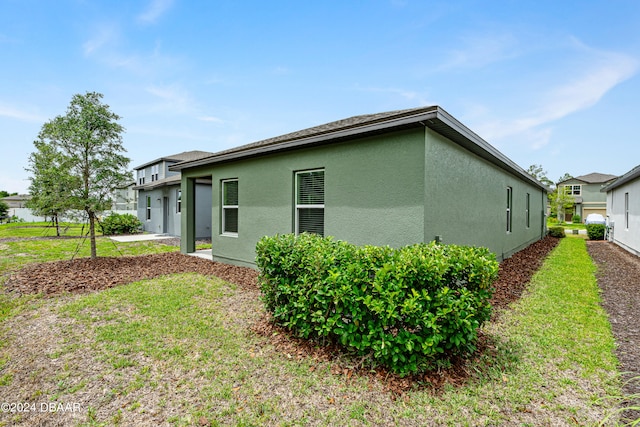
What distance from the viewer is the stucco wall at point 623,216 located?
1109cm

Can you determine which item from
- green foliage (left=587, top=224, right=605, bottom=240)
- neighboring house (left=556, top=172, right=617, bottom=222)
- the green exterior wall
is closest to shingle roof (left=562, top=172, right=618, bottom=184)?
neighboring house (left=556, top=172, right=617, bottom=222)

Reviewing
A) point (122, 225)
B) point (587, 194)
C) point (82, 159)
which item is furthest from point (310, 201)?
point (587, 194)

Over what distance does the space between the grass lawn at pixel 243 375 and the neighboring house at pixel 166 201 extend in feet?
29.3

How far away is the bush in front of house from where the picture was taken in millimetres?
2740

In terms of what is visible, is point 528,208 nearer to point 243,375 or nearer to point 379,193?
point 379,193

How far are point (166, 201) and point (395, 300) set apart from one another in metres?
18.6

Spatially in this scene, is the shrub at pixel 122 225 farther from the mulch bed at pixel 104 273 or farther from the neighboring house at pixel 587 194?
the neighboring house at pixel 587 194

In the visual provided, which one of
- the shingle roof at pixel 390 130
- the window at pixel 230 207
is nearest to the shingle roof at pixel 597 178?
the shingle roof at pixel 390 130

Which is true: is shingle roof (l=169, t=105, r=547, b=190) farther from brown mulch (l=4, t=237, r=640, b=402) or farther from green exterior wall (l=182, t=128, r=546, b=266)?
brown mulch (l=4, t=237, r=640, b=402)

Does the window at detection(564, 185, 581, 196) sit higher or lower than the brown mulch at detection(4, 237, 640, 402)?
higher

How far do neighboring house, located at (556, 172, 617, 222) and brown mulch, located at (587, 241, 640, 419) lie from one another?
37.1 metres

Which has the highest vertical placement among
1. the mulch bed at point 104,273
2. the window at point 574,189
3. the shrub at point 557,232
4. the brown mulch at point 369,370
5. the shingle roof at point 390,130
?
the window at point 574,189

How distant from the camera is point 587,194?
3906cm

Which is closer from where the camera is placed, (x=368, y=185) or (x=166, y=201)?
(x=368, y=185)
